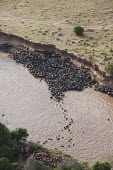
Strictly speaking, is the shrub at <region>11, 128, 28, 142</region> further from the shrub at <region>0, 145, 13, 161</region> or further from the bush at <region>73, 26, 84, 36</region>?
the bush at <region>73, 26, 84, 36</region>

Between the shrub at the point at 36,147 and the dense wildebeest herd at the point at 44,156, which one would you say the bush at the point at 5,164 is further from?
the shrub at the point at 36,147

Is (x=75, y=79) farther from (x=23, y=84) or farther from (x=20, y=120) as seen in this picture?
(x=20, y=120)

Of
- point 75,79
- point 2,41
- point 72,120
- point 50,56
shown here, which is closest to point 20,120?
point 72,120

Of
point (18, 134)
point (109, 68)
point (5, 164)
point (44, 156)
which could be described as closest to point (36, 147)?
point (44, 156)

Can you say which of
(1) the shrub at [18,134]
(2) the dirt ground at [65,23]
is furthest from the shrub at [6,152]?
(2) the dirt ground at [65,23]

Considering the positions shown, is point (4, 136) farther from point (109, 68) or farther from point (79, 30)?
point (79, 30)
